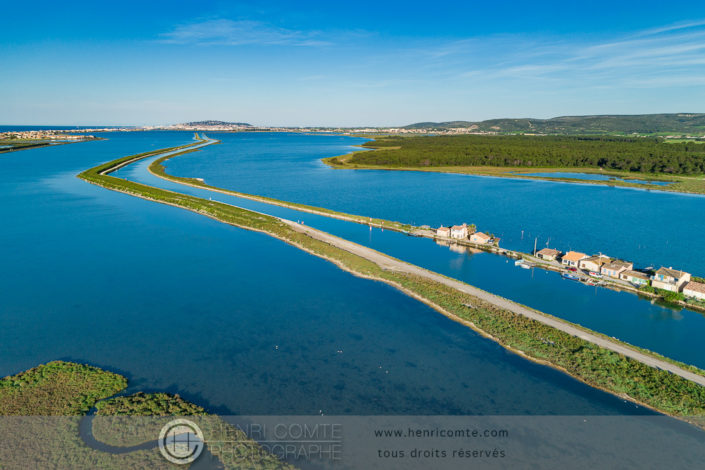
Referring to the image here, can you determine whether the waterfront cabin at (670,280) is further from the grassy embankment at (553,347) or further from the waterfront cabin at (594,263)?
the grassy embankment at (553,347)

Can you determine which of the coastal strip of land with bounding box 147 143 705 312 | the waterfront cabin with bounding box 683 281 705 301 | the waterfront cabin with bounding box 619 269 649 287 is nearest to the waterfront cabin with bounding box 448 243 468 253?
the coastal strip of land with bounding box 147 143 705 312

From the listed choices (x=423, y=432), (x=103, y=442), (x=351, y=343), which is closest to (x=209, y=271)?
(x=351, y=343)

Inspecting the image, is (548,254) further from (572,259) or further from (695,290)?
(695,290)

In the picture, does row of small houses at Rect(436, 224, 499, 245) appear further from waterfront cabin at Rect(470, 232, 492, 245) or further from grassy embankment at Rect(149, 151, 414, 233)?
grassy embankment at Rect(149, 151, 414, 233)

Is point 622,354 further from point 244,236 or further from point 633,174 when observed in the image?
point 633,174

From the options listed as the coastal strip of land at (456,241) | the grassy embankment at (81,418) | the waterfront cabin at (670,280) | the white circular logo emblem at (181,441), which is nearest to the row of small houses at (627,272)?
the waterfront cabin at (670,280)

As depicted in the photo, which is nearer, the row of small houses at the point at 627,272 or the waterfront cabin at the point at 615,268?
the row of small houses at the point at 627,272
